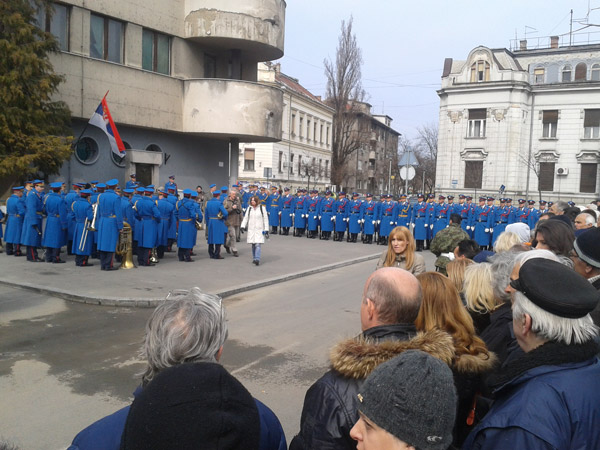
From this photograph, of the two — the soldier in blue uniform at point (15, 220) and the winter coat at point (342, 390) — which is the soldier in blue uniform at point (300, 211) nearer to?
the soldier in blue uniform at point (15, 220)

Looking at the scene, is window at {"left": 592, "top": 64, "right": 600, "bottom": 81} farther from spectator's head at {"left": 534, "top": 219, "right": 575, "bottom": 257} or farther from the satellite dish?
spectator's head at {"left": 534, "top": 219, "right": 575, "bottom": 257}

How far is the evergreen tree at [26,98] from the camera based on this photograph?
15.6m

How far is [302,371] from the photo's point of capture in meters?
6.47

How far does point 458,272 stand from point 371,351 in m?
2.26

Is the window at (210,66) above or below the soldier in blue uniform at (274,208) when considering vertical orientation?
above

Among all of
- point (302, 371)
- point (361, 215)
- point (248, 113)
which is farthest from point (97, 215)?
point (361, 215)

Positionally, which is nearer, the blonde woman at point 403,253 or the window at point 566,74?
the blonde woman at point 403,253

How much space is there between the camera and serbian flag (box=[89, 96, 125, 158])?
16.5 m

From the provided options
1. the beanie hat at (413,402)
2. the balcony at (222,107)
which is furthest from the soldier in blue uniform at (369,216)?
the beanie hat at (413,402)

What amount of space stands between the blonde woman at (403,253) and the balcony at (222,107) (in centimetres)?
1699

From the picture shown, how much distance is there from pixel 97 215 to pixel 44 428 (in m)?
8.91

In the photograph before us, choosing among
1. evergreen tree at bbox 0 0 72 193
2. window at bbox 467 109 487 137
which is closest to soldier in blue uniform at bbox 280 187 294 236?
evergreen tree at bbox 0 0 72 193

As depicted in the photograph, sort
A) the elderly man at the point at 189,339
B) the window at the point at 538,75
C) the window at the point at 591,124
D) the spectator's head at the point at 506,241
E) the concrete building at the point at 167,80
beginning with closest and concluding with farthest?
the elderly man at the point at 189,339
the spectator's head at the point at 506,241
the concrete building at the point at 167,80
the window at the point at 591,124
the window at the point at 538,75

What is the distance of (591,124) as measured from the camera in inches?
1697
